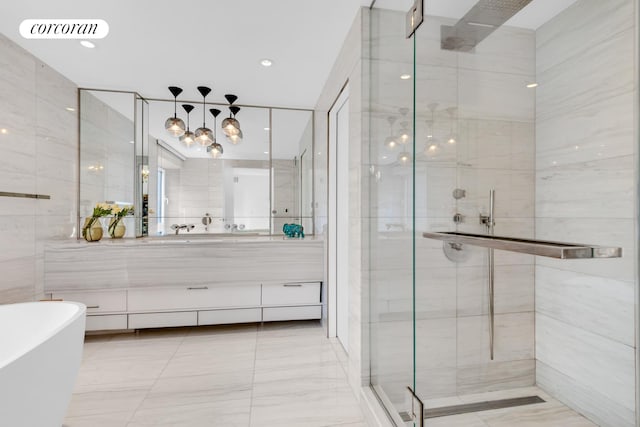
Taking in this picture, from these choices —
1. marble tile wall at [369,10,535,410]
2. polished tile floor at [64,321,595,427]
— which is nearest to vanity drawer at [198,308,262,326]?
polished tile floor at [64,321,595,427]

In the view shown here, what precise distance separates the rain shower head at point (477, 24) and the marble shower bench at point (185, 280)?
2.14 metres

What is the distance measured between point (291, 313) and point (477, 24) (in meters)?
2.71

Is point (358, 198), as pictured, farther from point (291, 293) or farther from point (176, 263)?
point (176, 263)

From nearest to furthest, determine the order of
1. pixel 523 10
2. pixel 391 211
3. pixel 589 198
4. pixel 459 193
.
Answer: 1. pixel 589 198
2. pixel 523 10
3. pixel 459 193
4. pixel 391 211

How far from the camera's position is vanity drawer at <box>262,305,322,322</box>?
2.98 metres

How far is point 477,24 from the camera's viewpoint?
40.3 inches

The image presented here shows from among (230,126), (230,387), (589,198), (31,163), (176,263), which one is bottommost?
(230,387)

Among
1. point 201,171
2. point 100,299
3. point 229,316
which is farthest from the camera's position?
point 201,171

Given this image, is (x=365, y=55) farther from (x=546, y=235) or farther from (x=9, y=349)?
(x=9, y=349)

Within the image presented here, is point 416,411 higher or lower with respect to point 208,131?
lower

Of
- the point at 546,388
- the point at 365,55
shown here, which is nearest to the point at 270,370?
the point at 546,388


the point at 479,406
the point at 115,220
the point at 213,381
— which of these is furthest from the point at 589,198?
the point at 115,220

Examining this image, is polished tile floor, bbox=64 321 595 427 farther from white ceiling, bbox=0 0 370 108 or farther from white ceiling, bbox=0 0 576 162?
white ceiling, bbox=0 0 370 108

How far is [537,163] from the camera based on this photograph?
864 mm
